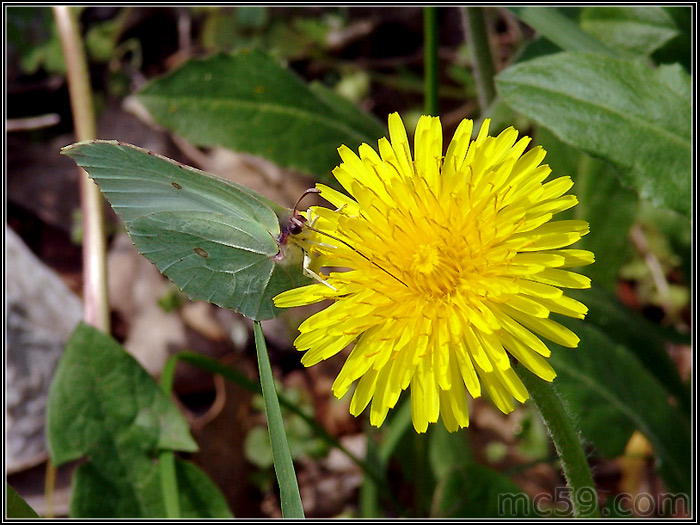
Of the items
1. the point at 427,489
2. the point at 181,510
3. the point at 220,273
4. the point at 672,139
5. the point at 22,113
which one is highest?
the point at 22,113

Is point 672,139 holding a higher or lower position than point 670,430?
higher

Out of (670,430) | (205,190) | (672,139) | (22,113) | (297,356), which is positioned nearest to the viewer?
(205,190)

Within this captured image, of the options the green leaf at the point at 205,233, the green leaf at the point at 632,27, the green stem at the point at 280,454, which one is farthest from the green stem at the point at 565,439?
the green leaf at the point at 632,27

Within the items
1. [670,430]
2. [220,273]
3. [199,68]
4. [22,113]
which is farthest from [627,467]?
[22,113]

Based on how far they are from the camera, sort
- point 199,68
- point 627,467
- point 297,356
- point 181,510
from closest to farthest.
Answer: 1. point 181,510
2. point 199,68
3. point 627,467
4. point 297,356

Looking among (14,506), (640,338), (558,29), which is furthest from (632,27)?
(14,506)

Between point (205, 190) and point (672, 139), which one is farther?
point (672, 139)

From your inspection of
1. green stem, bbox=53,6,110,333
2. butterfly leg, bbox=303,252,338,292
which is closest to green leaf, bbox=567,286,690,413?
butterfly leg, bbox=303,252,338,292

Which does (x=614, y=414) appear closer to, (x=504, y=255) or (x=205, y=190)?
(x=504, y=255)

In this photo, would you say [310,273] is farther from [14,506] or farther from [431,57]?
[431,57]
